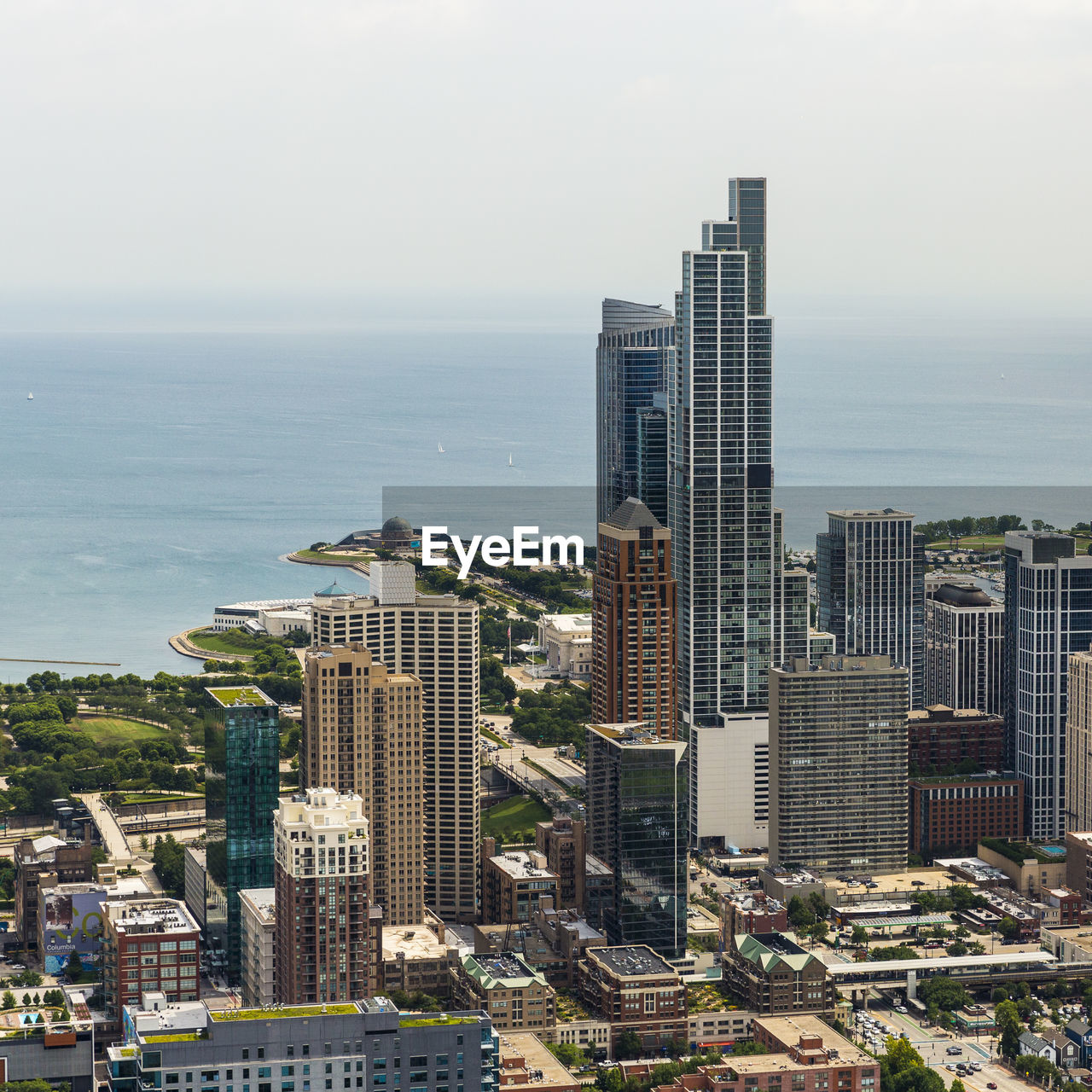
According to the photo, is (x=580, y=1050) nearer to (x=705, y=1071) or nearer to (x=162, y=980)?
(x=705, y=1071)

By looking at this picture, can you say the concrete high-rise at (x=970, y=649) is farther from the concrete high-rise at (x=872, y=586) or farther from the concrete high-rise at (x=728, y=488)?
the concrete high-rise at (x=728, y=488)

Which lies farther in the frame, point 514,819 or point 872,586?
point 872,586

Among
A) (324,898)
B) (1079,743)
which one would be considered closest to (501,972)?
(324,898)

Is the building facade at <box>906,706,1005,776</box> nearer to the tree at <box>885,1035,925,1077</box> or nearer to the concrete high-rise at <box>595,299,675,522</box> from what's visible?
the concrete high-rise at <box>595,299,675,522</box>

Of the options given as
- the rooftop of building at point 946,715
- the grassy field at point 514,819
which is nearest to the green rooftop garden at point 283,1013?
the grassy field at point 514,819

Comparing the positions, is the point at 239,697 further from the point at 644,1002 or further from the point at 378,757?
the point at 644,1002

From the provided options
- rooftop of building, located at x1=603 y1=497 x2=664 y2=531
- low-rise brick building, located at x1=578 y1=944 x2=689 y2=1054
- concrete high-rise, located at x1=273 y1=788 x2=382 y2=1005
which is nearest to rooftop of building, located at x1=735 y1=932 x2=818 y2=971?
low-rise brick building, located at x1=578 y1=944 x2=689 y2=1054
